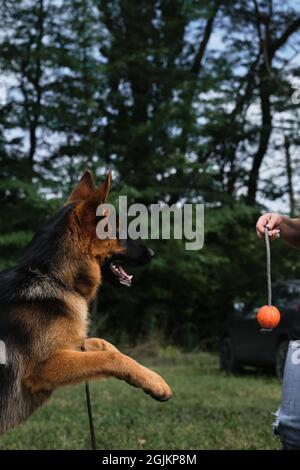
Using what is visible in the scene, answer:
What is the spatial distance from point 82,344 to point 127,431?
133 inches

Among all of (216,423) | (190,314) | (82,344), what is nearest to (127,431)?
(216,423)

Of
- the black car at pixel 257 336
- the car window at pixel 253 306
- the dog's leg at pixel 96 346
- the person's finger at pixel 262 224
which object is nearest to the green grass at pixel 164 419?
the black car at pixel 257 336

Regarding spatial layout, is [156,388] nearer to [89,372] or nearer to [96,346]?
[89,372]

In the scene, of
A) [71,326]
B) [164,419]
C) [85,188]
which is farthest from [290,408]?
[164,419]

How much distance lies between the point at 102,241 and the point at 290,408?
177cm

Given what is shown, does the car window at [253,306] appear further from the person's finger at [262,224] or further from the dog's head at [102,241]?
the person's finger at [262,224]

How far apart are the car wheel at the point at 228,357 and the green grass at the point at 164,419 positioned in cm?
154

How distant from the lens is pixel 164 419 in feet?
27.2

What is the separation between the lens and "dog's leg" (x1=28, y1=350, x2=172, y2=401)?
403cm

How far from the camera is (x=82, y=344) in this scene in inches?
172

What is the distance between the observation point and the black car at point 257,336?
12.2 metres

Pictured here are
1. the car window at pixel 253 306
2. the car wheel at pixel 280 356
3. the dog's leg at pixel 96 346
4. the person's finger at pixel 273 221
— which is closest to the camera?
the person's finger at pixel 273 221

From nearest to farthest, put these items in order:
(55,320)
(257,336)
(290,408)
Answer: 1. (290,408)
2. (55,320)
3. (257,336)

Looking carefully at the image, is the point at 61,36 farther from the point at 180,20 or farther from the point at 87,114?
the point at 180,20
